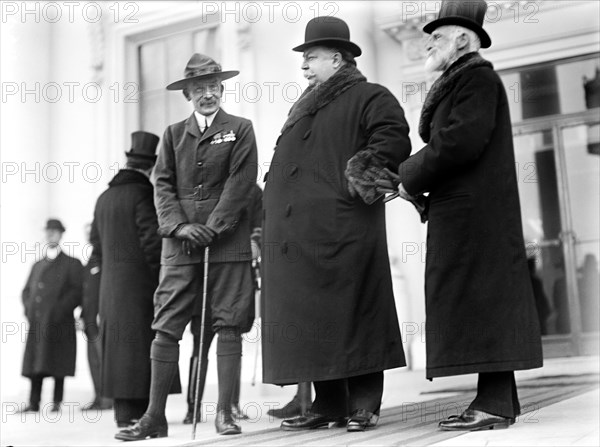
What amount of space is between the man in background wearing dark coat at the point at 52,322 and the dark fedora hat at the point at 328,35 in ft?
15.3

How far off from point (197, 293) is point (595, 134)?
5.48m

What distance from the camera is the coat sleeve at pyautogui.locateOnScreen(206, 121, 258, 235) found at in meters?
4.66

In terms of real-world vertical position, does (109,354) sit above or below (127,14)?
below

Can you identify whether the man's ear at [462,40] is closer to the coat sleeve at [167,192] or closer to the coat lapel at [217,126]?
the coat lapel at [217,126]

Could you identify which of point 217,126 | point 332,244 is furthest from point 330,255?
point 217,126

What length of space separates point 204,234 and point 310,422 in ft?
3.51

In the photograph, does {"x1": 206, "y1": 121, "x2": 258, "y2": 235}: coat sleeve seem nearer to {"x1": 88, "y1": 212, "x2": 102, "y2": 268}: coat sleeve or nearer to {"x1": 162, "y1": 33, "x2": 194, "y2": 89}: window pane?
{"x1": 88, "y1": 212, "x2": 102, "y2": 268}: coat sleeve

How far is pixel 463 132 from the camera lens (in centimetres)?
371

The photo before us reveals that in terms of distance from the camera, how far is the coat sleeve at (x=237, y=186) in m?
4.66

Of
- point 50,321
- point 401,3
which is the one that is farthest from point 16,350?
point 401,3

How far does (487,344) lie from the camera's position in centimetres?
367

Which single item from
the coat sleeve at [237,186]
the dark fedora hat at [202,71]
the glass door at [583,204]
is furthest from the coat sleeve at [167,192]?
the glass door at [583,204]

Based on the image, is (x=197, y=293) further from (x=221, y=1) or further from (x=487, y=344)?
(x=221, y=1)

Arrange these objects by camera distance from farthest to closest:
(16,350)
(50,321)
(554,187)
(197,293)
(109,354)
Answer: (16,350), (554,187), (50,321), (109,354), (197,293)
